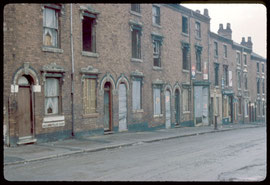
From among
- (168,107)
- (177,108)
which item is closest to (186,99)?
(177,108)

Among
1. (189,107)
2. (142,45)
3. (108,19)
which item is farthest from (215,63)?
(108,19)

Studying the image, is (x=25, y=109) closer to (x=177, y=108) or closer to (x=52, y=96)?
(x=52, y=96)

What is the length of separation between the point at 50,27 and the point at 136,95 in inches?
337

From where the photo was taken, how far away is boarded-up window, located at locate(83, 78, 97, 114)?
2067 centimetres

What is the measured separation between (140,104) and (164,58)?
184 inches

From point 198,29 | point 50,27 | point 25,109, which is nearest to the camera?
point 25,109

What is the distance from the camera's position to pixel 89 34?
21.4 metres

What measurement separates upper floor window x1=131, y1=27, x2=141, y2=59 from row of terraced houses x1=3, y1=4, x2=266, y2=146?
7 centimetres

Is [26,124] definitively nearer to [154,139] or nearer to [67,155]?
[67,155]

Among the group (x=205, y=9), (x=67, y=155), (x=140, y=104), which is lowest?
(x=67, y=155)

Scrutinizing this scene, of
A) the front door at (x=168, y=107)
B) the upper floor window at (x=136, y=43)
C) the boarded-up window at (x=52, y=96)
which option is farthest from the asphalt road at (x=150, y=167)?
the front door at (x=168, y=107)

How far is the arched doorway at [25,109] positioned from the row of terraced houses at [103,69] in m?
0.04

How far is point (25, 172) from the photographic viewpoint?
1034 centimetres

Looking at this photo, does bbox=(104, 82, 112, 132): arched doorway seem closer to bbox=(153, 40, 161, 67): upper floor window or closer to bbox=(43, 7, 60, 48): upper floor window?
bbox=(43, 7, 60, 48): upper floor window
